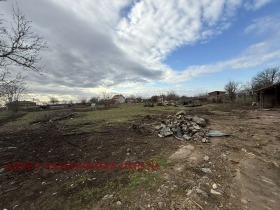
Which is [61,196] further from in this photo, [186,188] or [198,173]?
[198,173]

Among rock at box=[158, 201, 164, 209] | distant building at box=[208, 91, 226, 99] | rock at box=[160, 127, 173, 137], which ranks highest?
distant building at box=[208, 91, 226, 99]

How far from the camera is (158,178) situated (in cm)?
381

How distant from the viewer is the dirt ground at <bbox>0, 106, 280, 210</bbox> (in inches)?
122

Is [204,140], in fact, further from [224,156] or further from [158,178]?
[158,178]

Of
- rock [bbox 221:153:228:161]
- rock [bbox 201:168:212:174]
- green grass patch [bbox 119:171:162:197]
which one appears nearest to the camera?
green grass patch [bbox 119:171:162:197]

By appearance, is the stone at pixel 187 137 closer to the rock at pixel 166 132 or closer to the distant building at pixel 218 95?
the rock at pixel 166 132

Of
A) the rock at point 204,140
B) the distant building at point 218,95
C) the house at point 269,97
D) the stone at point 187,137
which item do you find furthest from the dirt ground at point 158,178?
the distant building at point 218,95

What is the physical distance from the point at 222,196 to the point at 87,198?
2.52m

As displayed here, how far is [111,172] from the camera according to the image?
14.3ft

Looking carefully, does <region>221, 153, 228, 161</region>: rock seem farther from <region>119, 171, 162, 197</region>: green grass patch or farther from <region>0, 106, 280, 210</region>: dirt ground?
<region>119, 171, 162, 197</region>: green grass patch

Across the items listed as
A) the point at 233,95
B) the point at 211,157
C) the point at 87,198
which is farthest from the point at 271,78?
the point at 87,198

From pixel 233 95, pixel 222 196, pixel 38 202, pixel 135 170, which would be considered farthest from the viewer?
pixel 233 95

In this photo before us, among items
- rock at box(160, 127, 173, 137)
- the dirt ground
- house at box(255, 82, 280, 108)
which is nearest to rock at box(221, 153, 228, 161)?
the dirt ground

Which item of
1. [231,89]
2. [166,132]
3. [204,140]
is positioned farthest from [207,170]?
[231,89]
